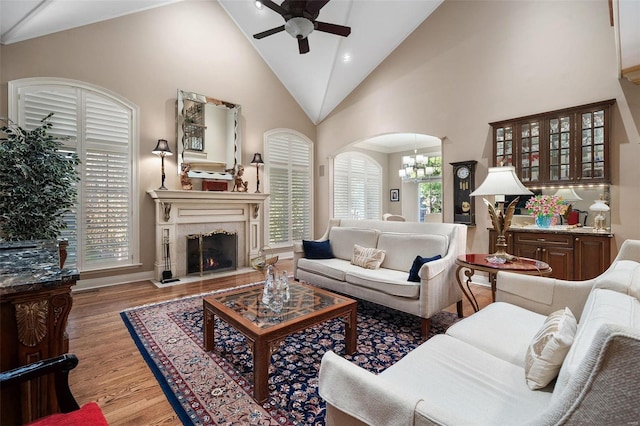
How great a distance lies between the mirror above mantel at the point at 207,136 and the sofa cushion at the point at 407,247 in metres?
3.30

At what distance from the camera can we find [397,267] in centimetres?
339

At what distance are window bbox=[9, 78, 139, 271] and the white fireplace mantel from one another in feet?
1.35

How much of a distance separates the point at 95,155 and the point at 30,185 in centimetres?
145

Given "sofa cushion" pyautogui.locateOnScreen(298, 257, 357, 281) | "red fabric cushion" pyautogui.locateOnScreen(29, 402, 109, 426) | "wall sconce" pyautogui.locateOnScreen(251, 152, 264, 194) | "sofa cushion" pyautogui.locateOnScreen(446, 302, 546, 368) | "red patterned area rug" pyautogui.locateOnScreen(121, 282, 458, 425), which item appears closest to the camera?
"red fabric cushion" pyautogui.locateOnScreen(29, 402, 109, 426)

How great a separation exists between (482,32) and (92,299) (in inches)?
260

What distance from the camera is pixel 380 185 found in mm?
9461

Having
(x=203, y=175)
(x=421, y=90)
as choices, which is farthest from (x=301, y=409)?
(x=421, y=90)

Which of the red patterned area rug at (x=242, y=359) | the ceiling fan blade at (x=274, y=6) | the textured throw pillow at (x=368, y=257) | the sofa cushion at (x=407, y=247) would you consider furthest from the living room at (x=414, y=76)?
the ceiling fan blade at (x=274, y=6)

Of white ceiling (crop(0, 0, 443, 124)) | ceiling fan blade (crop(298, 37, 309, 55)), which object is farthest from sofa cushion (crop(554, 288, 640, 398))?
white ceiling (crop(0, 0, 443, 124))

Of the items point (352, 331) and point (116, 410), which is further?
point (352, 331)

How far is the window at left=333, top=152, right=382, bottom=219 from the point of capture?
26.4 feet

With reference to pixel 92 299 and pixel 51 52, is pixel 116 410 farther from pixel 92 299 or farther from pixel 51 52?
pixel 51 52

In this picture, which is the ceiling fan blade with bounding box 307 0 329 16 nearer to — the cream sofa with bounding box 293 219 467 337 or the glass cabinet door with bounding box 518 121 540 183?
the cream sofa with bounding box 293 219 467 337

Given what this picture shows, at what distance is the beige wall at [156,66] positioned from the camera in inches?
156
